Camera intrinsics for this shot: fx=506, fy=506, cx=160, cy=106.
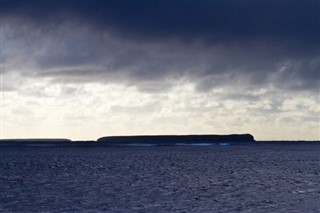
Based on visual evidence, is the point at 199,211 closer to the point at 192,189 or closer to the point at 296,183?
the point at 192,189

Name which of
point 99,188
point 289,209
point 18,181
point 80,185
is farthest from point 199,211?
point 18,181

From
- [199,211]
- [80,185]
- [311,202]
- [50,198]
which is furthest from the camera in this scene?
[80,185]

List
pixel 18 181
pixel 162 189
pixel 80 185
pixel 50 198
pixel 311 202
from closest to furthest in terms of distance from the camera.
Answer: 1. pixel 311 202
2. pixel 50 198
3. pixel 162 189
4. pixel 80 185
5. pixel 18 181

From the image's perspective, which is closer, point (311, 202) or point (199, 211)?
point (199, 211)

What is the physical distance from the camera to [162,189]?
47562 mm

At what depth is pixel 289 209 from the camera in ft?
117

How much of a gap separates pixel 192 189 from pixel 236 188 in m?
4.50

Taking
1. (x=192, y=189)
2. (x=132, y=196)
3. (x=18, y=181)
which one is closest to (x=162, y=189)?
(x=192, y=189)

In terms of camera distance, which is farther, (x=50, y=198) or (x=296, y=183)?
(x=296, y=183)

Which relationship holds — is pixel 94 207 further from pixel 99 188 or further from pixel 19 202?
pixel 99 188

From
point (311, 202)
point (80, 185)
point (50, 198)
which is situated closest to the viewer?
point (311, 202)

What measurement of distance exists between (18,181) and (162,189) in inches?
737

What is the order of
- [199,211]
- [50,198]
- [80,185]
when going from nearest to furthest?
[199,211]
[50,198]
[80,185]

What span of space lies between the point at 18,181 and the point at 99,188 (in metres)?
13.1
